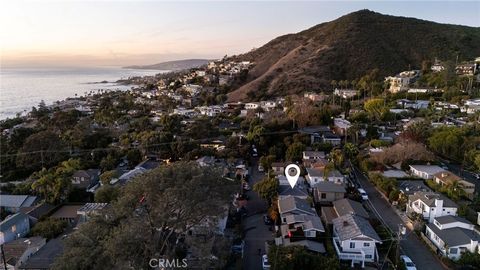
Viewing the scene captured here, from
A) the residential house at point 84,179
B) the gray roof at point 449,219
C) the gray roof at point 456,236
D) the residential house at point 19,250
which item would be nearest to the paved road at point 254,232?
the gray roof at point 456,236

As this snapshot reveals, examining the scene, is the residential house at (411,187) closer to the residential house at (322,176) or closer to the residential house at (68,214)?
the residential house at (322,176)

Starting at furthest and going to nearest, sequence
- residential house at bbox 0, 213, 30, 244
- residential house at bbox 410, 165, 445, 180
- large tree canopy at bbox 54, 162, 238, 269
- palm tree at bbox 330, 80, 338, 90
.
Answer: palm tree at bbox 330, 80, 338, 90 < residential house at bbox 410, 165, 445, 180 < residential house at bbox 0, 213, 30, 244 < large tree canopy at bbox 54, 162, 238, 269

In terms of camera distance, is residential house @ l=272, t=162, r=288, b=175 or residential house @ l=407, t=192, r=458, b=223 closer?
residential house @ l=407, t=192, r=458, b=223

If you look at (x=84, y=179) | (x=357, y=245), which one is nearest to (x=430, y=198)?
(x=357, y=245)

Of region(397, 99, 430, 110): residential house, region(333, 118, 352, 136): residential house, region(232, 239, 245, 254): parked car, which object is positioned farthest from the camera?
region(397, 99, 430, 110): residential house

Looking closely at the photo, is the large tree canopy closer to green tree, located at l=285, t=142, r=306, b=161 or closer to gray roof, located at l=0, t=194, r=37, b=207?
gray roof, located at l=0, t=194, r=37, b=207

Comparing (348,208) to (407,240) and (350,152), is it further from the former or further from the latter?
(350,152)

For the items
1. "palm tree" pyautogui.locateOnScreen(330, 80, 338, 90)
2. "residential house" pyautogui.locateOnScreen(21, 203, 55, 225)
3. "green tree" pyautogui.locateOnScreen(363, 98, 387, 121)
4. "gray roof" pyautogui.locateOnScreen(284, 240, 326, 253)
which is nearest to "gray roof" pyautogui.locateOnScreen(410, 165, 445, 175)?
"gray roof" pyautogui.locateOnScreen(284, 240, 326, 253)

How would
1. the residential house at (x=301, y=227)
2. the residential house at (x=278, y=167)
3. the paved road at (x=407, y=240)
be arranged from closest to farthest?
the paved road at (x=407, y=240) → the residential house at (x=301, y=227) → the residential house at (x=278, y=167)

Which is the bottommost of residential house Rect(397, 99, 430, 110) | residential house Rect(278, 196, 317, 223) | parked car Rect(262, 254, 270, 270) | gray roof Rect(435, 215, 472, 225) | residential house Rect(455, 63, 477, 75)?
parked car Rect(262, 254, 270, 270)
